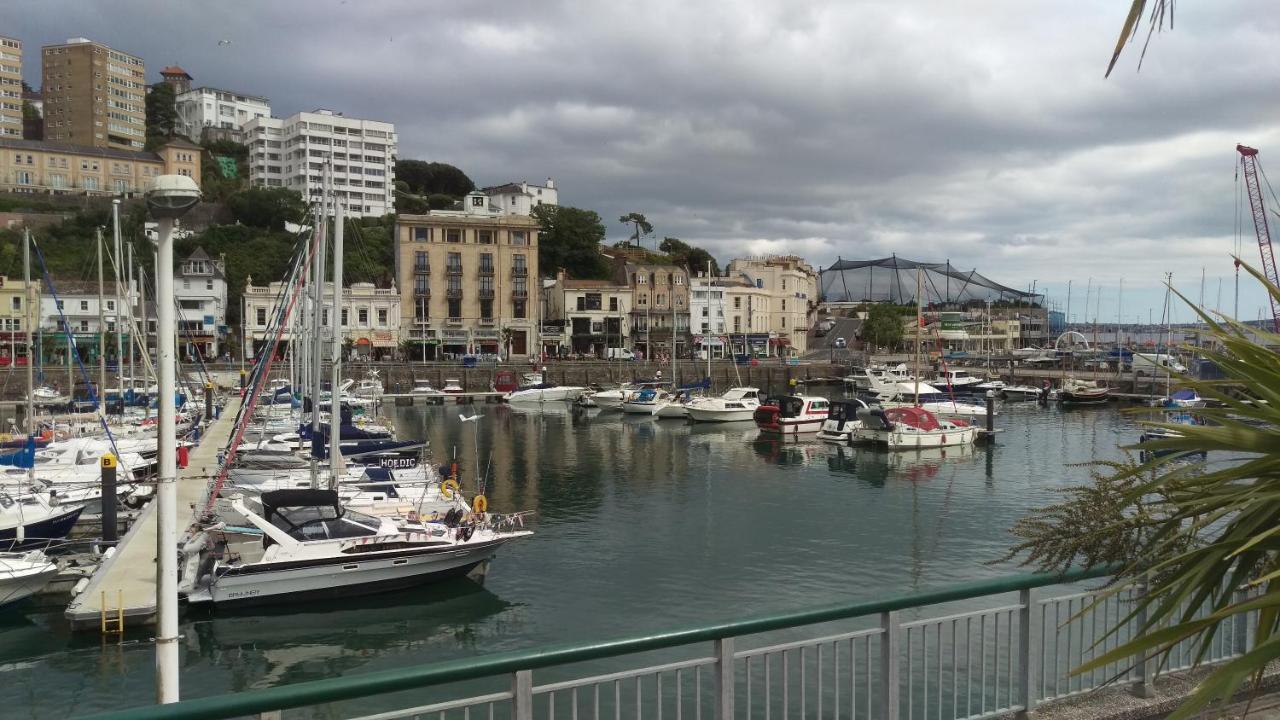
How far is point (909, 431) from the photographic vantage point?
47062mm

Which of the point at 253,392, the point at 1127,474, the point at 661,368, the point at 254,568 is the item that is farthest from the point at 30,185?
the point at 1127,474

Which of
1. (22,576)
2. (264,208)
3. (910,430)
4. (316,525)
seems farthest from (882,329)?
(22,576)

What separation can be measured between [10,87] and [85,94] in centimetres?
1073

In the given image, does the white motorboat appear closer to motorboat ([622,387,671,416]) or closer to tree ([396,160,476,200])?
motorboat ([622,387,671,416])

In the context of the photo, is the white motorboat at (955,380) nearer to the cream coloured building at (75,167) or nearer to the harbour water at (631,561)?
the harbour water at (631,561)

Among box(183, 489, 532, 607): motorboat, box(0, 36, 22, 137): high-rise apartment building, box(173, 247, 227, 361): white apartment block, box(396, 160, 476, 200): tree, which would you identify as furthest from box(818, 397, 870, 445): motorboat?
box(0, 36, 22, 137): high-rise apartment building

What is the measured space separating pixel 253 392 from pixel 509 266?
7285cm

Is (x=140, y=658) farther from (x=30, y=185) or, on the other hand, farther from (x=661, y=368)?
(x=30, y=185)

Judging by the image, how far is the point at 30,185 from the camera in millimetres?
114188

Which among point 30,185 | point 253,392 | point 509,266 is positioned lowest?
point 253,392

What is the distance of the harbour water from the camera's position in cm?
Result: 1708

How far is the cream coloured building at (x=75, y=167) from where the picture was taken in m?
113

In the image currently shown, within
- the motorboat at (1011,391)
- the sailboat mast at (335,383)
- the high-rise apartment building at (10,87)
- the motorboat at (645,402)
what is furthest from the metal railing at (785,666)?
the high-rise apartment building at (10,87)

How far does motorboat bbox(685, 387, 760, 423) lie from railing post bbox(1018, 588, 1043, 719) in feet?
176
